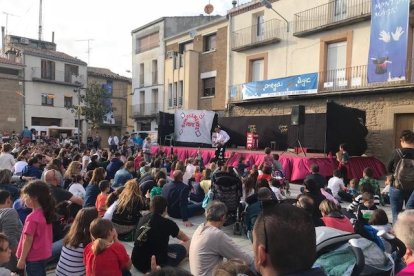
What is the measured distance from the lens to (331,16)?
1748 cm

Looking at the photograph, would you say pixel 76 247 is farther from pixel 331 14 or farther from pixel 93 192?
pixel 331 14

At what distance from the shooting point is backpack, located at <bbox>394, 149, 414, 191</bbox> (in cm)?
459

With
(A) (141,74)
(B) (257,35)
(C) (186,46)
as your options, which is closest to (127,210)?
(B) (257,35)

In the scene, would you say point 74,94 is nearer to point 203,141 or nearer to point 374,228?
point 203,141

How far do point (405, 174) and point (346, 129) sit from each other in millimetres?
9815

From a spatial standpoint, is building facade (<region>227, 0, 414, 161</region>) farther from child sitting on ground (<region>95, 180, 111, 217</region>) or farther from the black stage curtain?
child sitting on ground (<region>95, 180, 111, 217</region>)

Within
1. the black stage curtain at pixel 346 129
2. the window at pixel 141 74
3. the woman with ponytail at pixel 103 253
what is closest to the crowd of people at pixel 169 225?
the woman with ponytail at pixel 103 253

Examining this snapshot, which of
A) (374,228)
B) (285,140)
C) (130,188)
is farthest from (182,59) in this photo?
(374,228)

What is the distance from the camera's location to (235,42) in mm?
22859

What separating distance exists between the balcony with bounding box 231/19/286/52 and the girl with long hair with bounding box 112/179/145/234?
645 inches

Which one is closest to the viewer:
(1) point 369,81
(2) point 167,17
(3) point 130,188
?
(3) point 130,188

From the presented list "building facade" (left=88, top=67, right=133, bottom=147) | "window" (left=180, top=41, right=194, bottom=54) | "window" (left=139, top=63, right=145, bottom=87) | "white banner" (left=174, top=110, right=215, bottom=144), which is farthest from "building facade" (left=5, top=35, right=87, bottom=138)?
"white banner" (left=174, top=110, right=215, bottom=144)

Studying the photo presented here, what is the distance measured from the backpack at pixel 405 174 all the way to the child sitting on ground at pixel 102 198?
448 centimetres

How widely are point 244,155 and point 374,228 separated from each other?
10.7 meters
